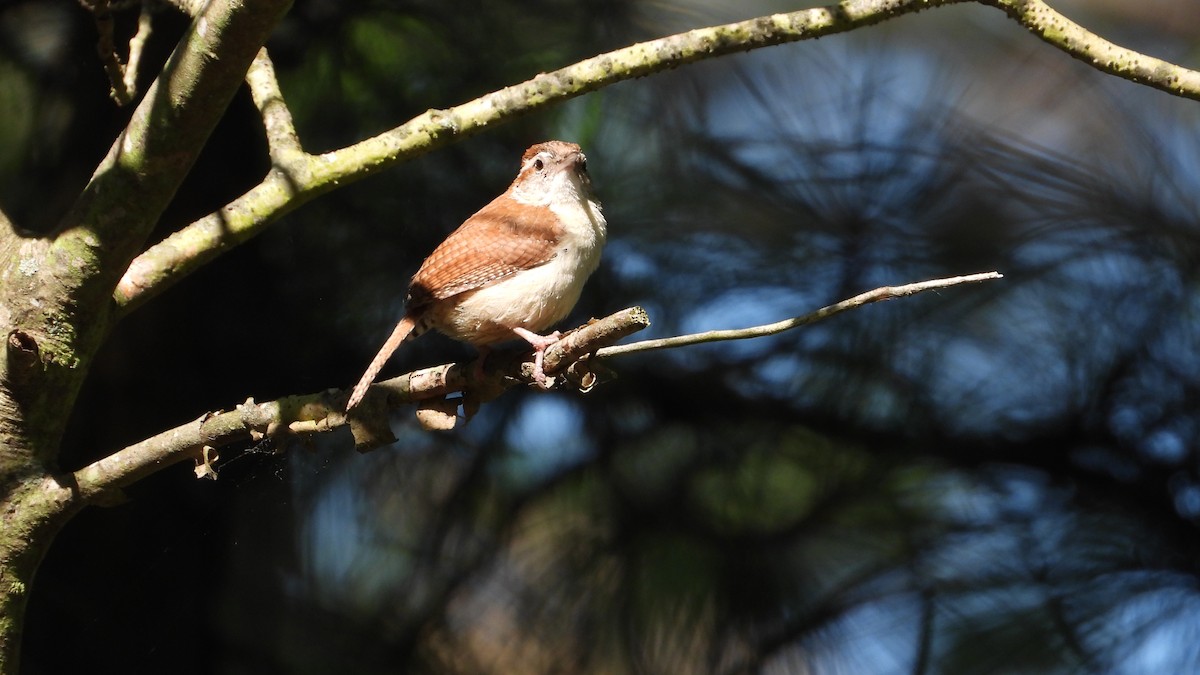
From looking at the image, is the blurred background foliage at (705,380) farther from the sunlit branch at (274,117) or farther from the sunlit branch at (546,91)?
the sunlit branch at (274,117)

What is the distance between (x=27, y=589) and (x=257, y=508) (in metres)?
0.96

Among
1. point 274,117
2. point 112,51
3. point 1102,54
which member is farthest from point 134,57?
point 1102,54

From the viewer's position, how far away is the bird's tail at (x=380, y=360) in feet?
5.08

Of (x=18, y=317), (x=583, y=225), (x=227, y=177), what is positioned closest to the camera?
(x=18, y=317)

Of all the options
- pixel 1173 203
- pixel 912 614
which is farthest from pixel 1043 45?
pixel 912 614

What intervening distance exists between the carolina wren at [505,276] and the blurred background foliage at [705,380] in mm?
527

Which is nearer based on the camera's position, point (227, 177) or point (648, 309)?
point (648, 309)

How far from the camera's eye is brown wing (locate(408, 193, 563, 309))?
1.84 m

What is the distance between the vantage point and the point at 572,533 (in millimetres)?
2426

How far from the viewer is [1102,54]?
1.48 m

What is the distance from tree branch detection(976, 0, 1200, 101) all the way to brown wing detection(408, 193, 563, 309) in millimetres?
791

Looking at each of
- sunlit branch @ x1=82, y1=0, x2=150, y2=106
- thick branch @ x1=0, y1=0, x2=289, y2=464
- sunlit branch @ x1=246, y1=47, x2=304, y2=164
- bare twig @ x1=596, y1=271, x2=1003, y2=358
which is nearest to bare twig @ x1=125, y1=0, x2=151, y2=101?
sunlit branch @ x1=82, y1=0, x2=150, y2=106

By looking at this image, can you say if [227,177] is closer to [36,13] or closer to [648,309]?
[36,13]

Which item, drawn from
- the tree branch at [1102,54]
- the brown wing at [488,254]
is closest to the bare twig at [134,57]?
the brown wing at [488,254]
